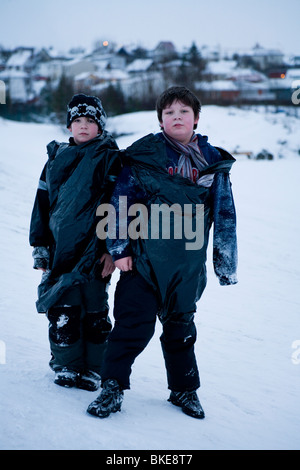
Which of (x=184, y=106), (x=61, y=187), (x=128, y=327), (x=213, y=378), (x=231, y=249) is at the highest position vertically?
A: (x=184, y=106)

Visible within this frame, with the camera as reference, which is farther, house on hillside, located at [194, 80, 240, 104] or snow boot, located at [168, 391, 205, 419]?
house on hillside, located at [194, 80, 240, 104]

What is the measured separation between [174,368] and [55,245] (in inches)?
34.1

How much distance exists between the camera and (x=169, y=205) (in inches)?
85.1

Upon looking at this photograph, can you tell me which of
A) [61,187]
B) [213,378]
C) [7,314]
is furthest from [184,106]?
[7,314]

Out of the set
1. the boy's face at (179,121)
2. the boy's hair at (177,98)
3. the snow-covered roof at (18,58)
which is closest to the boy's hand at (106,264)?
the boy's face at (179,121)

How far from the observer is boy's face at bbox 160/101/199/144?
2.26 metres

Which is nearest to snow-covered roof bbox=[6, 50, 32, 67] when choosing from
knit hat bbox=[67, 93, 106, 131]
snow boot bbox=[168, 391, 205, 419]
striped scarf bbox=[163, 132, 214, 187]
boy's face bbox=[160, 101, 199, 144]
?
knit hat bbox=[67, 93, 106, 131]

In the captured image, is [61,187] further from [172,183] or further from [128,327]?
[128,327]

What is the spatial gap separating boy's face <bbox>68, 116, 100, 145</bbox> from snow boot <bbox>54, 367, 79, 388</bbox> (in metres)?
1.19

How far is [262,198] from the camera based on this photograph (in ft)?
32.7

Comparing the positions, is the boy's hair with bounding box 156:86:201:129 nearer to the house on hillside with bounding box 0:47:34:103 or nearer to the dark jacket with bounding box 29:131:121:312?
the dark jacket with bounding box 29:131:121:312

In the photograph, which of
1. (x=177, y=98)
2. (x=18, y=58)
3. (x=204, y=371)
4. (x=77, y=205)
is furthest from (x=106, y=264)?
(x=18, y=58)

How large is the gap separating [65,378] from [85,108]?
54.6 inches

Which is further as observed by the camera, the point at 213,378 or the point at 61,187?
the point at 213,378
